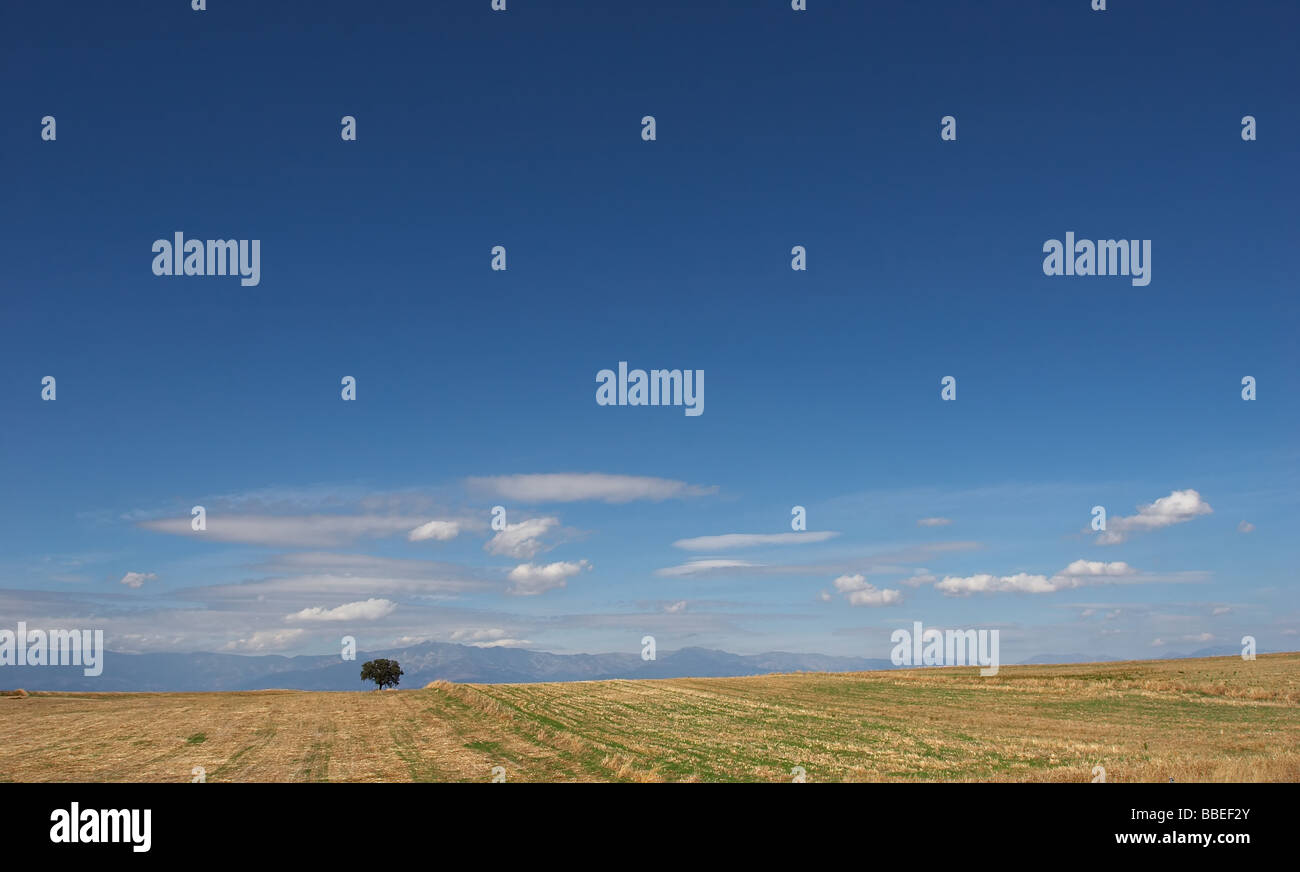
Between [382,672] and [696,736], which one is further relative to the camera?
[382,672]

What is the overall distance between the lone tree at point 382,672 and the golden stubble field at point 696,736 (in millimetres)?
64995

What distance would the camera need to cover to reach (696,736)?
36438 millimetres

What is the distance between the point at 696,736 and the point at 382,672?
109894mm

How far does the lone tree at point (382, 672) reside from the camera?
131 meters

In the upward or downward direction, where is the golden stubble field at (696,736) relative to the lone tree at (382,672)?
upward

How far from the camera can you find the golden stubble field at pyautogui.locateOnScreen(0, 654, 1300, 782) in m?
27.6

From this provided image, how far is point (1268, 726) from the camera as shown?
128 feet

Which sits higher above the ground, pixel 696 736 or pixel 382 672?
pixel 696 736

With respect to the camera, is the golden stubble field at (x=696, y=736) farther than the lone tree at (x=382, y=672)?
No

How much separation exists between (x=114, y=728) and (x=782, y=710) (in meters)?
42.2

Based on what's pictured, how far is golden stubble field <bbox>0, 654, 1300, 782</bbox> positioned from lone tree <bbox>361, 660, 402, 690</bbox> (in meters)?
65.0
